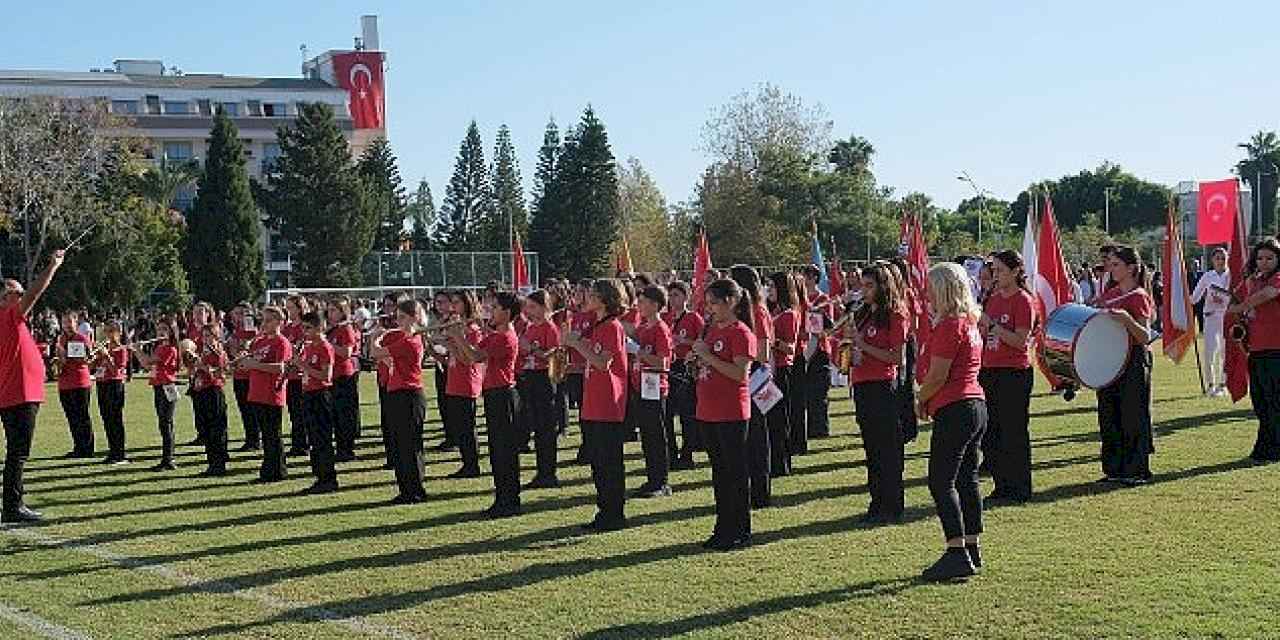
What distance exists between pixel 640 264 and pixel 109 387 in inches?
2641

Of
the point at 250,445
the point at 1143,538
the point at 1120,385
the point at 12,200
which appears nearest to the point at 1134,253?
the point at 1120,385

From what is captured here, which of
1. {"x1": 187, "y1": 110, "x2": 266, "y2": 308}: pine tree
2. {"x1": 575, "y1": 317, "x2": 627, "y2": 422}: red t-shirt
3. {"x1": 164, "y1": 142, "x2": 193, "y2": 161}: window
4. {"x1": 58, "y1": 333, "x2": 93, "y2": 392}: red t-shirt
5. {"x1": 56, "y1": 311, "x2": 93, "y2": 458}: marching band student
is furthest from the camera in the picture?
{"x1": 164, "y1": 142, "x2": 193, "y2": 161}: window

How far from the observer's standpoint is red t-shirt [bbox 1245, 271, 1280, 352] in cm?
1241

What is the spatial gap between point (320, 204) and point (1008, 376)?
2668 inches

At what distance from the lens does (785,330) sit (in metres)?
13.3

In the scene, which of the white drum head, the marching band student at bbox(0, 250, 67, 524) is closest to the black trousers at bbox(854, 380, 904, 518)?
the white drum head

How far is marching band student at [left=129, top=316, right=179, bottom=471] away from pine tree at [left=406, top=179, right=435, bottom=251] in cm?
7846

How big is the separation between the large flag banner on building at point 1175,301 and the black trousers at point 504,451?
9.76 meters

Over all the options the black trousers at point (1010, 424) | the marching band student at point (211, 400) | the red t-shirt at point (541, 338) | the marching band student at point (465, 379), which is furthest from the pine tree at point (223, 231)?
the black trousers at point (1010, 424)

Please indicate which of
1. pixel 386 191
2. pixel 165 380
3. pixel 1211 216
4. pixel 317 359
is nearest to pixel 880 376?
pixel 317 359

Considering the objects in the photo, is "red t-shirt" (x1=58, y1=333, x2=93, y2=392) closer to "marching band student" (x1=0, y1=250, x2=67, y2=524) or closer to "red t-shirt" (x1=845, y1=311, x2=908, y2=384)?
"marching band student" (x1=0, y1=250, x2=67, y2=524)

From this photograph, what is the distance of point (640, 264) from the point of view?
278ft

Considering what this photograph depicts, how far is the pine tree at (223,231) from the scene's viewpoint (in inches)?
2576

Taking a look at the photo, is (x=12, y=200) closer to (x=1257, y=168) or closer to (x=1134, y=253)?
(x=1134, y=253)
